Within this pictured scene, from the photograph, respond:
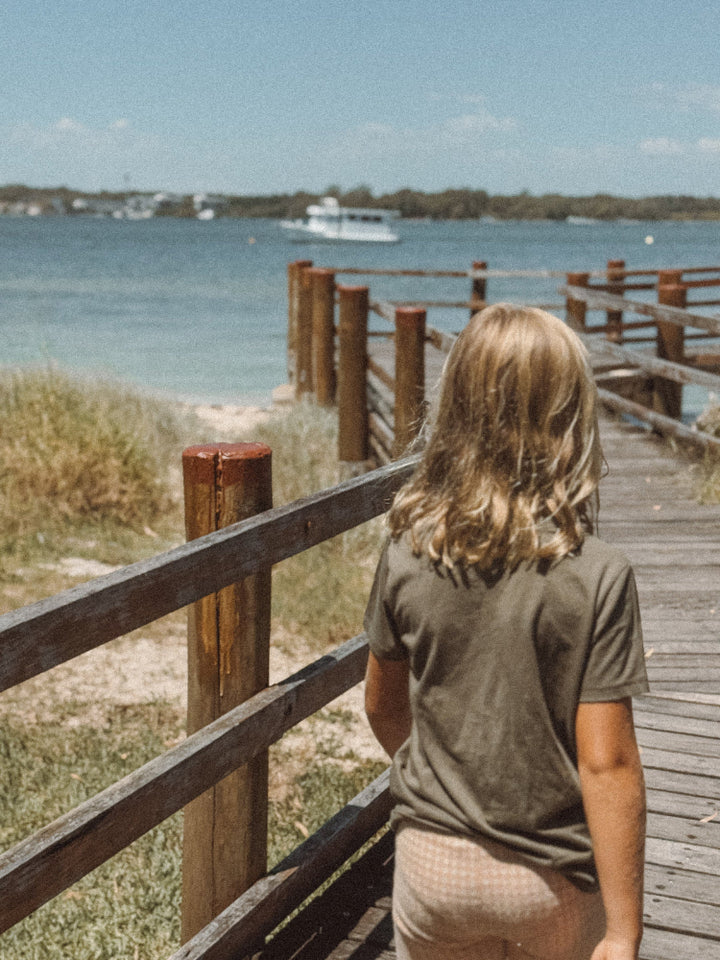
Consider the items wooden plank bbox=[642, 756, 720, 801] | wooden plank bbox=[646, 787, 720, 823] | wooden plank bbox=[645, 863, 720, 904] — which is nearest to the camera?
wooden plank bbox=[645, 863, 720, 904]

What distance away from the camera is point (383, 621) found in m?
1.61

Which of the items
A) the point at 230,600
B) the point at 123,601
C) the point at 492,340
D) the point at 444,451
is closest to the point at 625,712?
the point at 444,451

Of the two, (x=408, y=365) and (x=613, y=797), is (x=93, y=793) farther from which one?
(x=408, y=365)

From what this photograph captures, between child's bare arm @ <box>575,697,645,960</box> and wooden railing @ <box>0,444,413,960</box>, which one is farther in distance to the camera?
wooden railing @ <box>0,444,413,960</box>

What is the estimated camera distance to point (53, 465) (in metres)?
8.46

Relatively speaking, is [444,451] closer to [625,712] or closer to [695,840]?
[625,712]

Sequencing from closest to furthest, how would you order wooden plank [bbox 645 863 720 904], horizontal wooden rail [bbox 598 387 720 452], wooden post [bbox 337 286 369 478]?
wooden plank [bbox 645 863 720 904], horizontal wooden rail [bbox 598 387 720 452], wooden post [bbox 337 286 369 478]

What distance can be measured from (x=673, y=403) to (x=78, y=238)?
11262 centimetres

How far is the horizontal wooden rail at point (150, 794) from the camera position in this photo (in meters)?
1.88

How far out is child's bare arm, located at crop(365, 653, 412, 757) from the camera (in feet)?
5.65

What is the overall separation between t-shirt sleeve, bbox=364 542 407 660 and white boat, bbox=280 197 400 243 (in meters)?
109

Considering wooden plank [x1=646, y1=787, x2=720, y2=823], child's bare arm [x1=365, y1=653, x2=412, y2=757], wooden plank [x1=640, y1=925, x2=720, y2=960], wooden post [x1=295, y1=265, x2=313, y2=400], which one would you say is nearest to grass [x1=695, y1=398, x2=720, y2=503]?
wooden plank [x1=646, y1=787, x2=720, y2=823]

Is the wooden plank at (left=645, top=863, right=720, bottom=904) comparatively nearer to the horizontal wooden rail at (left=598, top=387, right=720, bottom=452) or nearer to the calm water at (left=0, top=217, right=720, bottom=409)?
the horizontal wooden rail at (left=598, top=387, right=720, bottom=452)

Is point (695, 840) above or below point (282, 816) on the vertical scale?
above
